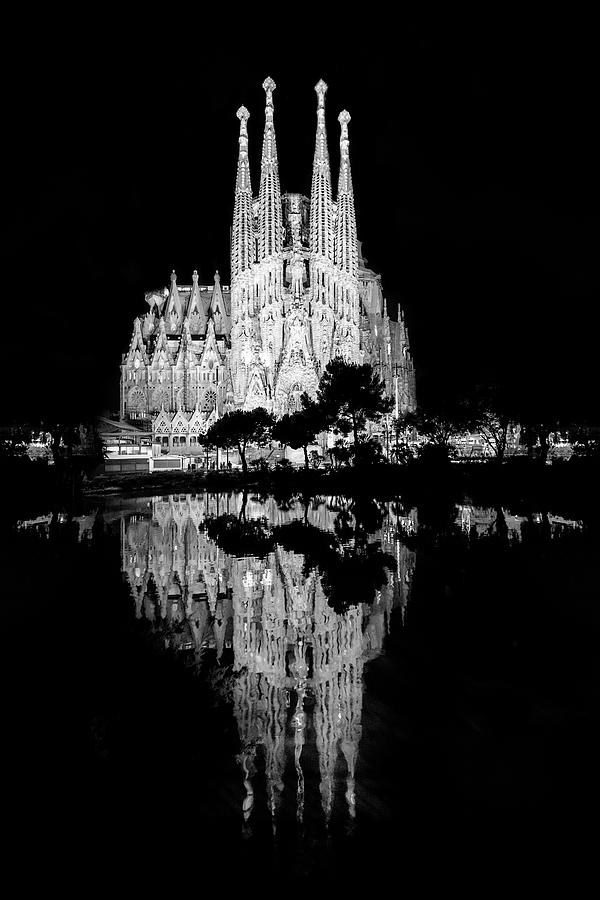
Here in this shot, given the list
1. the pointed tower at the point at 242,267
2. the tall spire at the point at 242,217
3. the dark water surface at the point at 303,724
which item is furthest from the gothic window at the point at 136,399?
the dark water surface at the point at 303,724

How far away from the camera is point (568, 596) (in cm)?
930

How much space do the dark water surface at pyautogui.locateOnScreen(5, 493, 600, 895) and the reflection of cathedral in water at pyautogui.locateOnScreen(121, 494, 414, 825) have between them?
1.2 inches

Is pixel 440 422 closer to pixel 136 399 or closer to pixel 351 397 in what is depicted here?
pixel 351 397

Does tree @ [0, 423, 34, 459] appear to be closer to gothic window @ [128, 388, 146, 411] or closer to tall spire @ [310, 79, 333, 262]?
gothic window @ [128, 388, 146, 411]

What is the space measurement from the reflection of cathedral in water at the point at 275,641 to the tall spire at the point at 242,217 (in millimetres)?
75949

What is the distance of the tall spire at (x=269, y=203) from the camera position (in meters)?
80.8

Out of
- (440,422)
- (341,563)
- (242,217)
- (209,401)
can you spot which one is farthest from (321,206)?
(341,563)

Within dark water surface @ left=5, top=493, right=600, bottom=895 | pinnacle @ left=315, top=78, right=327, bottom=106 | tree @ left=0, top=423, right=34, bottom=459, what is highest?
pinnacle @ left=315, top=78, right=327, bottom=106

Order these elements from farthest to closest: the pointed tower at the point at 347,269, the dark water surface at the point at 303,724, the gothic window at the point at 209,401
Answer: the gothic window at the point at 209,401 → the pointed tower at the point at 347,269 → the dark water surface at the point at 303,724

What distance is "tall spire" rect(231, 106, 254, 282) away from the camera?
84000 mm

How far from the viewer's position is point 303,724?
5.12m

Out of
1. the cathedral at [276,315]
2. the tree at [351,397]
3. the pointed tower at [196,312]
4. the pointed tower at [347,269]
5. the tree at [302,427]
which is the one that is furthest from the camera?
the pointed tower at [196,312]

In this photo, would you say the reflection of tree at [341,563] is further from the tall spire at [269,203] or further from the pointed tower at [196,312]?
the pointed tower at [196,312]

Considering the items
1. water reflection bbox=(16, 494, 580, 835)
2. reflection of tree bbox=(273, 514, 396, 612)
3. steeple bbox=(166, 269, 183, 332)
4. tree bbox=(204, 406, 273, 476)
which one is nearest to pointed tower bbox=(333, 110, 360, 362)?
tree bbox=(204, 406, 273, 476)
